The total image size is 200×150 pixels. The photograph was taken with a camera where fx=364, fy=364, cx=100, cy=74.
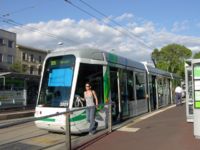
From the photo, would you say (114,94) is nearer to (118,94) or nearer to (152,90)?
(118,94)

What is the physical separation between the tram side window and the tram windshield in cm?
655

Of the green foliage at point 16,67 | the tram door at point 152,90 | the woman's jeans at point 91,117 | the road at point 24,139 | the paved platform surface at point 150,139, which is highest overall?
the green foliage at point 16,67

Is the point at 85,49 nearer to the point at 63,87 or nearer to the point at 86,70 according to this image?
the point at 86,70

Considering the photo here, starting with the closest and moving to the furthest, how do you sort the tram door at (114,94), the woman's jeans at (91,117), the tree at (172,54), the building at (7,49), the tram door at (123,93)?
the woman's jeans at (91,117), the tram door at (114,94), the tram door at (123,93), the building at (7,49), the tree at (172,54)

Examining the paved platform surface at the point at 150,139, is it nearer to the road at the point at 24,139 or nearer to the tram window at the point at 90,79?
the road at the point at 24,139

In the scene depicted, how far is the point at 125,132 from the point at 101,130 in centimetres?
79

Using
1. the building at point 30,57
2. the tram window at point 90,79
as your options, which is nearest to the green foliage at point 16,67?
the building at point 30,57

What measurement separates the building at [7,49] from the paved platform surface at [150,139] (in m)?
50.4

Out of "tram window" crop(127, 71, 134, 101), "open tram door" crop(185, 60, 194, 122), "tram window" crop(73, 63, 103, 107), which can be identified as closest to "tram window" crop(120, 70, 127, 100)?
"tram window" crop(127, 71, 134, 101)

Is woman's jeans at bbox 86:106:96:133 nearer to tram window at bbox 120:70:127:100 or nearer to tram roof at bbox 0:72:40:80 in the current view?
tram window at bbox 120:70:127:100

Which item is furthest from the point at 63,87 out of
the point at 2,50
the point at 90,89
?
the point at 2,50

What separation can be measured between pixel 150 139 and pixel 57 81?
11.4ft

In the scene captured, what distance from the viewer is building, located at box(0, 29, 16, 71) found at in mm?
61412

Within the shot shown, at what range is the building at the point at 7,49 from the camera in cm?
6141
